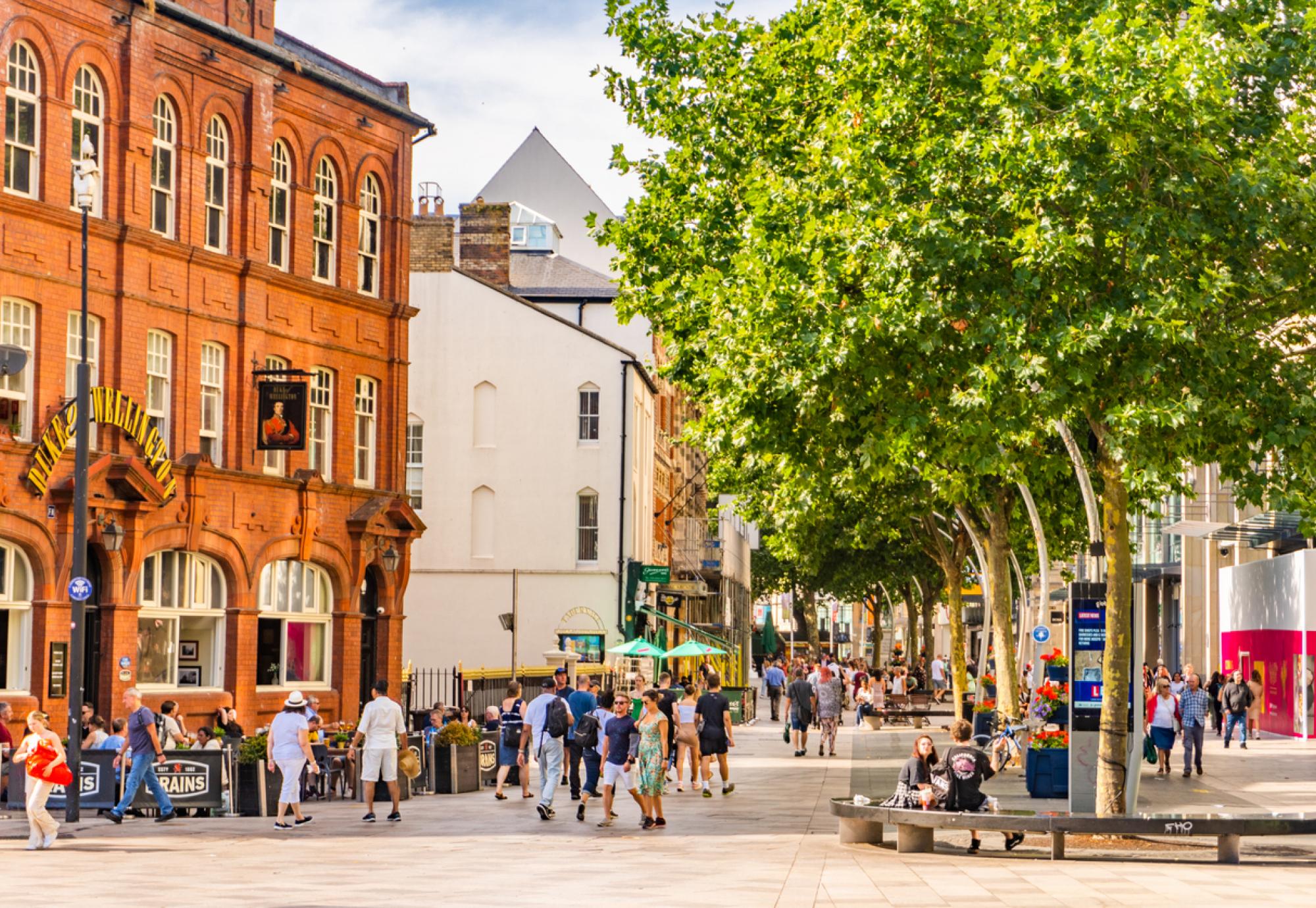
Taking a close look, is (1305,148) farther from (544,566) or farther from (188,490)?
(544,566)

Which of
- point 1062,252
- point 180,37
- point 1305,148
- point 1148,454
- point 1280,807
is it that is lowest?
point 1280,807

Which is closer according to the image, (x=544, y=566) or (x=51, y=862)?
(x=51, y=862)

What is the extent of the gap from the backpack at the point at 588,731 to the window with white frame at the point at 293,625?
451 inches

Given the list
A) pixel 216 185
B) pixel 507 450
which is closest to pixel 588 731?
pixel 216 185

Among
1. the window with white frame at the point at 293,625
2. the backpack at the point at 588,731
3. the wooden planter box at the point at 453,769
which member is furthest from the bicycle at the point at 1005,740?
the window with white frame at the point at 293,625

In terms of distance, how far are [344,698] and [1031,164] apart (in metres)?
22.4

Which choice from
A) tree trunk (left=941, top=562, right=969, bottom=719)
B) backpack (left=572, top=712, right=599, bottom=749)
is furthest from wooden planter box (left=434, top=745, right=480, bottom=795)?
tree trunk (left=941, top=562, right=969, bottom=719)

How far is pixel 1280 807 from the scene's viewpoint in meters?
23.7

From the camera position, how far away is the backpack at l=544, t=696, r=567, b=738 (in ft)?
75.8

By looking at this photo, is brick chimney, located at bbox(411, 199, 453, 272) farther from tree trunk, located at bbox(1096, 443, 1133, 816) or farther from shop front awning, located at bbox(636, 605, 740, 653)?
tree trunk, located at bbox(1096, 443, 1133, 816)

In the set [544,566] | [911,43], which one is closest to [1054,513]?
[544,566]

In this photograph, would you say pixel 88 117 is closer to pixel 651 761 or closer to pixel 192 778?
pixel 192 778

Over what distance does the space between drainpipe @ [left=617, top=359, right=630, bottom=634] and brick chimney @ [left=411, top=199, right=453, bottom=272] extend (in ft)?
19.3

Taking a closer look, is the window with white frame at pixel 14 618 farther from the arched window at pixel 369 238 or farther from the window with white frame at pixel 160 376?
the arched window at pixel 369 238
